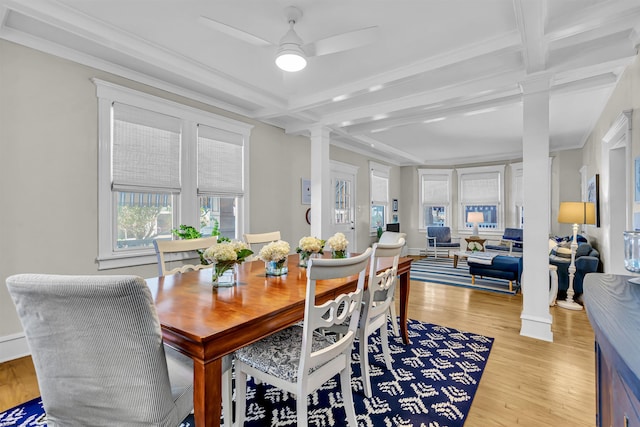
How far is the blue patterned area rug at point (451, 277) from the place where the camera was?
478 cm

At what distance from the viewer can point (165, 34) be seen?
2588mm

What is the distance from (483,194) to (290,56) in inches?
286

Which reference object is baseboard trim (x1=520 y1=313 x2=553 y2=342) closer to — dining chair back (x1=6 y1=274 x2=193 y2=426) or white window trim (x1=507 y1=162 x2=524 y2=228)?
dining chair back (x1=6 y1=274 x2=193 y2=426)

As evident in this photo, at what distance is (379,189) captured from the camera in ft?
25.2

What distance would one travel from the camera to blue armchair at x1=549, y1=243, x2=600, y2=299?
385 centimetres

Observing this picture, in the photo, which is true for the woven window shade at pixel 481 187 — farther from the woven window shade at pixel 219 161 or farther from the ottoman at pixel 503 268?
the woven window shade at pixel 219 161

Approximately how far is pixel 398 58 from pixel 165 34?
6.88 ft

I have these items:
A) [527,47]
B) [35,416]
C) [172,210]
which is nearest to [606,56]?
[527,47]

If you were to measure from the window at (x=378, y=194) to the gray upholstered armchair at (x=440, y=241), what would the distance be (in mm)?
1218

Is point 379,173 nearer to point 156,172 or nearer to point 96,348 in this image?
point 156,172

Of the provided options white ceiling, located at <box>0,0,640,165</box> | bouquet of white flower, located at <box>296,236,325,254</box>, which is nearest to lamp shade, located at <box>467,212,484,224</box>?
white ceiling, located at <box>0,0,640,165</box>

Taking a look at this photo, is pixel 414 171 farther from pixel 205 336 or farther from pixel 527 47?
pixel 205 336

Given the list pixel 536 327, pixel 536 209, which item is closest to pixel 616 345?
pixel 536 209

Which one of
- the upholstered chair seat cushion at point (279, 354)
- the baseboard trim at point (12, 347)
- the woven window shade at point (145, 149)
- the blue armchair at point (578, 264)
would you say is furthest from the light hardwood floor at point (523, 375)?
the woven window shade at point (145, 149)
